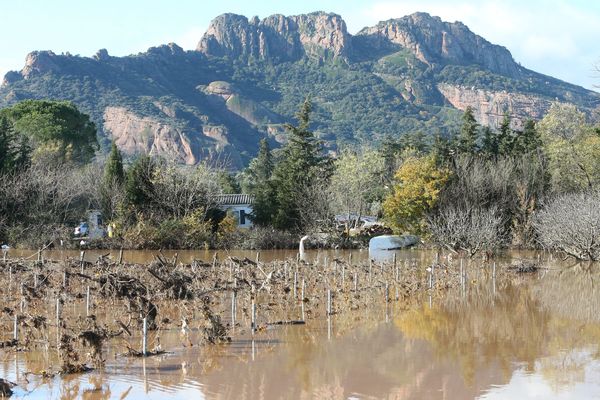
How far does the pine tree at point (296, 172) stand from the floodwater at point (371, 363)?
81.3 ft

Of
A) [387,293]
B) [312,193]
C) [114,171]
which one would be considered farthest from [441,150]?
[387,293]

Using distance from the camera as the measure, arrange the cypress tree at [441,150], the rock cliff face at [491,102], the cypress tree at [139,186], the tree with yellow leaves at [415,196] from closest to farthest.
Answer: the tree with yellow leaves at [415,196] → the cypress tree at [139,186] → the cypress tree at [441,150] → the rock cliff face at [491,102]

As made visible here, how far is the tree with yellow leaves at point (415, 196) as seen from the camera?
40.2 meters

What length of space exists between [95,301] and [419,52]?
182 m

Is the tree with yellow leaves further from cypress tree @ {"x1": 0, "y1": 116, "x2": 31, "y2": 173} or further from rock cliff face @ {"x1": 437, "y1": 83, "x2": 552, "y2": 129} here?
rock cliff face @ {"x1": 437, "y1": 83, "x2": 552, "y2": 129}

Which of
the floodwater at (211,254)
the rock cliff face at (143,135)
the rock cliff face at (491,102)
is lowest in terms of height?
the floodwater at (211,254)

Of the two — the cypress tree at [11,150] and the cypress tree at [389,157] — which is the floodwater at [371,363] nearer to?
the cypress tree at [11,150]

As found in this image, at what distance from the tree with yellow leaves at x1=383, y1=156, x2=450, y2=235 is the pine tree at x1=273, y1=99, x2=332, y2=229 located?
18.1 feet

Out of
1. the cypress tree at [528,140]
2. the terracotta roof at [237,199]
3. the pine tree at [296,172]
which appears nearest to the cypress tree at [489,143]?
the cypress tree at [528,140]

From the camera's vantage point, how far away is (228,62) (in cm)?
19238

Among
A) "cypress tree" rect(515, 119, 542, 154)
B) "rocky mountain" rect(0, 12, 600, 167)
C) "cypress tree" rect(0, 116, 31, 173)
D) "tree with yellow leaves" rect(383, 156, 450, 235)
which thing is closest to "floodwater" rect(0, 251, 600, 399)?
"tree with yellow leaves" rect(383, 156, 450, 235)

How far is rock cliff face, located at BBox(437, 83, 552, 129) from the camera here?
15762cm

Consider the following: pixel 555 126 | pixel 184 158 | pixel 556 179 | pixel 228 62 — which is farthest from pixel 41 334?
pixel 228 62

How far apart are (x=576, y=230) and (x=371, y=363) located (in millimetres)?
19798
